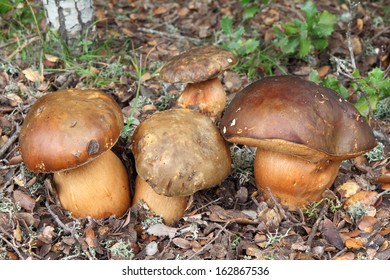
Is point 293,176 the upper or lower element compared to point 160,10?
upper

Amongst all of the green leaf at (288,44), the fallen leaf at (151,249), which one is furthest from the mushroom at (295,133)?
the green leaf at (288,44)

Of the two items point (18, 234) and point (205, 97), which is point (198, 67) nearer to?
point (205, 97)

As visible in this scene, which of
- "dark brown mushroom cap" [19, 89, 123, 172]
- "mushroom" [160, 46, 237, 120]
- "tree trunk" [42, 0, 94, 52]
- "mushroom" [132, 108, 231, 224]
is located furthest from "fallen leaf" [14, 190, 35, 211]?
"tree trunk" [42, 0, 94, 52]

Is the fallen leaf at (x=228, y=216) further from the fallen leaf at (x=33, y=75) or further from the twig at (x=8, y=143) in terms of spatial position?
the fallen leaf at (x=33, y=75)

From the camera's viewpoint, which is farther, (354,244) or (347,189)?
(347,189)

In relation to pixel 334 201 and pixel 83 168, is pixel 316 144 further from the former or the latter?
pixel 83 168

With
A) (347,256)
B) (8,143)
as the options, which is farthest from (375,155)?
(8,143)
